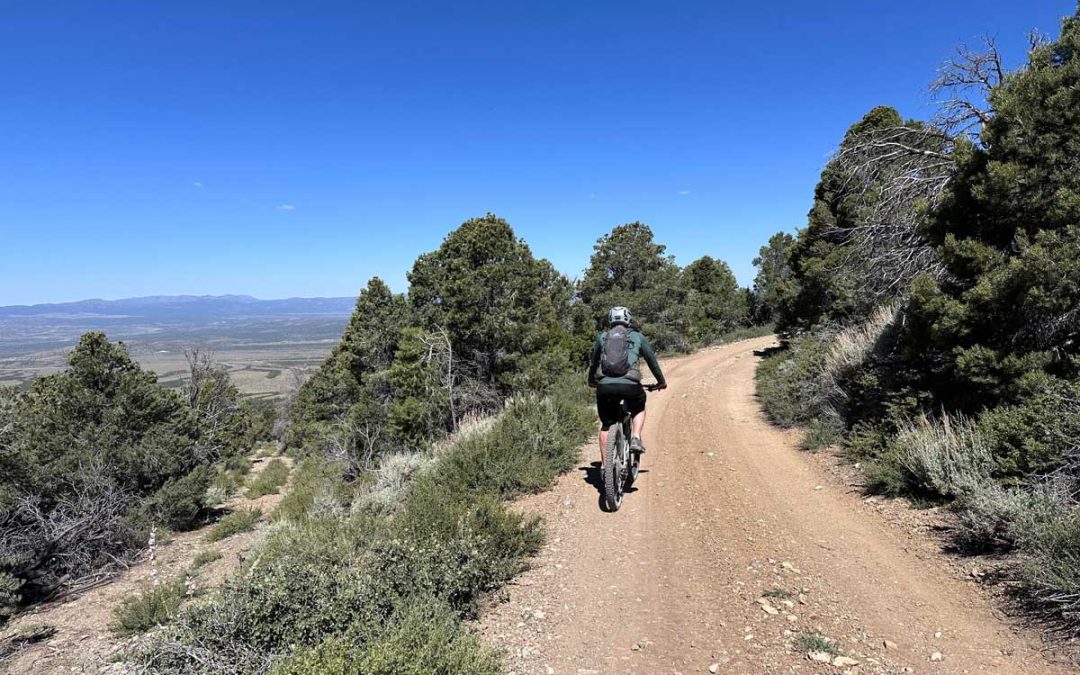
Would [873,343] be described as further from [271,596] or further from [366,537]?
[271,596]

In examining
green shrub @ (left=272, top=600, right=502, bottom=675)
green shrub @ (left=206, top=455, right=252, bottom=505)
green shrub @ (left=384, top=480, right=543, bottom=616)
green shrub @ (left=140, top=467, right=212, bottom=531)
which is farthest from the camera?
green shrub @ (left=206, top=455, right=252, bottom=505)

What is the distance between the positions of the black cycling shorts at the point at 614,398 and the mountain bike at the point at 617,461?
0.07 metres

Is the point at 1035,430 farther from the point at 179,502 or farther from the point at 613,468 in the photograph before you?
the point at 179,502

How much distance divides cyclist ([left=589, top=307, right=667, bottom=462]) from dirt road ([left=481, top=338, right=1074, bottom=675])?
1106 millimetres

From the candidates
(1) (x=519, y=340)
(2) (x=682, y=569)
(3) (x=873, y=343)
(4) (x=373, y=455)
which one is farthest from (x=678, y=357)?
(2) (x=682, y=569)

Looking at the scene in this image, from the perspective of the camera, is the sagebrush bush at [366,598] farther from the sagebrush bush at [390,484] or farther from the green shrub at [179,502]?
the green shrub at [179,502]

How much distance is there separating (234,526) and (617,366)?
1131cm

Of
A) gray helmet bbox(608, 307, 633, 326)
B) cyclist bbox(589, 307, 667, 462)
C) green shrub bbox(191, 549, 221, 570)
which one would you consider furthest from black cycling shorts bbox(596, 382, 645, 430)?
green shrub bbox(191, 549, 221, 570)

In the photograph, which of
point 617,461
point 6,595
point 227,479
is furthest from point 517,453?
point 227,479

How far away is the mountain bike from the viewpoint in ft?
18.2

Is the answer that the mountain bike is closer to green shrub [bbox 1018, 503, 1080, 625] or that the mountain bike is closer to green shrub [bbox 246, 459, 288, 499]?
green shrub [bbox 1018, 503, 1080, 625]

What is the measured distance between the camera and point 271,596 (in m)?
3.20

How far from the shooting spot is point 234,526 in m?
12.5

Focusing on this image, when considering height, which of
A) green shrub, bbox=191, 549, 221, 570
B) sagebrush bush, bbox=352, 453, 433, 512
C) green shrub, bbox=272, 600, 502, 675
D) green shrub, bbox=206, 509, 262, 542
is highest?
green shrub, bbox=272, 600, 502, 675
